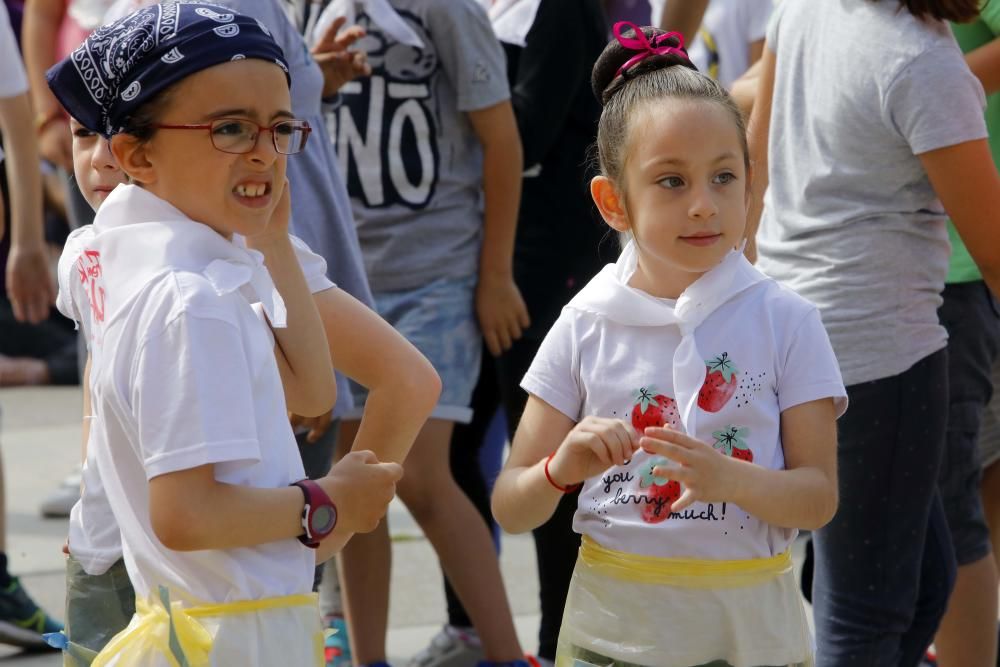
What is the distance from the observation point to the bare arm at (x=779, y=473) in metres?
2.12

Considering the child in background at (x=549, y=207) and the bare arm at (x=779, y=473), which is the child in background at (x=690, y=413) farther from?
the child in background at (x=549, y=207)

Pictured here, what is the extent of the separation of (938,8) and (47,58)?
314cm

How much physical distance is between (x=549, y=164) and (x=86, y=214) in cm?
123

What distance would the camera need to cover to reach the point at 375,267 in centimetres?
390

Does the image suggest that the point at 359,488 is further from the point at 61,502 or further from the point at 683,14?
the point at 61,502

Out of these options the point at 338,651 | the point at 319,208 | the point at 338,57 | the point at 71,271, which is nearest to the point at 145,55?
the point at 71,271

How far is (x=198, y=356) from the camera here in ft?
6.23

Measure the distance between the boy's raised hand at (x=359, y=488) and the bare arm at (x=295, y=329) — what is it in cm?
17

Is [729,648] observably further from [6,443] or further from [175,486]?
[6,443]

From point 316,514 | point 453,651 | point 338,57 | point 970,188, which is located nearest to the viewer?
point 316,514

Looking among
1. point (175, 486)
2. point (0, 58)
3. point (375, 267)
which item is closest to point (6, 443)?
point (0, 58)

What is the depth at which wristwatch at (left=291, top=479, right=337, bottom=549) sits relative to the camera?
201cm

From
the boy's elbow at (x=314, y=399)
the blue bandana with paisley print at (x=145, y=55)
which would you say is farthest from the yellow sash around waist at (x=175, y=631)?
the blue bandana with paisley print at (x=145, y=55)

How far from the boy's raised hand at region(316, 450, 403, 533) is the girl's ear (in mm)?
464
